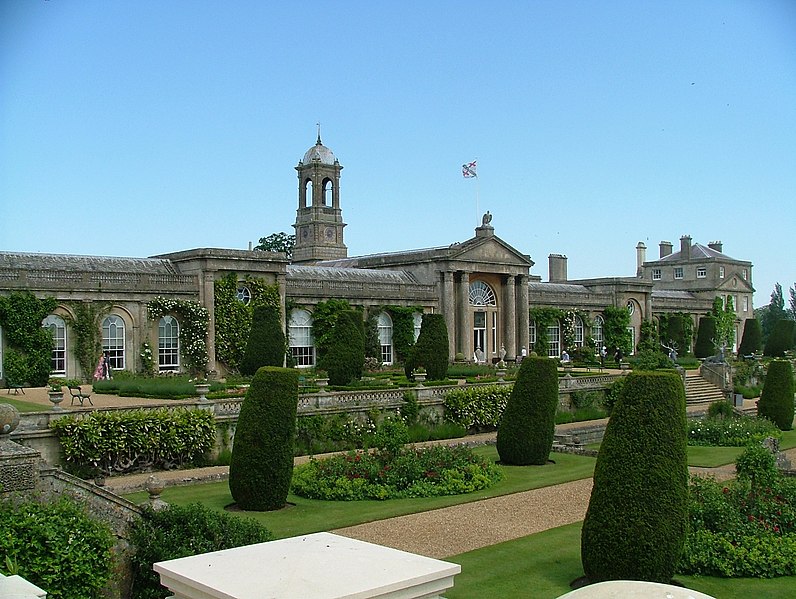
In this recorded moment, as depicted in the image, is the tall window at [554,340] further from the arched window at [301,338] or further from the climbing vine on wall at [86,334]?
the climbing vine on wall at [86,334]

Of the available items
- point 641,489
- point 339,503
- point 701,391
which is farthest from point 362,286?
point 641,489

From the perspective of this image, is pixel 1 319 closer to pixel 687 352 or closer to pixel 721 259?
pixel 687 352

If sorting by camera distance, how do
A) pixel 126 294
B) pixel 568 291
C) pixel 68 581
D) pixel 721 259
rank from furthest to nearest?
pixel 721 259 → pixel 568 291 → pixel 126 294 → pixel 68 581

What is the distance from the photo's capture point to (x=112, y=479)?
19641mm

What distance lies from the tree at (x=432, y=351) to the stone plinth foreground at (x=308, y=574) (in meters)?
25.2

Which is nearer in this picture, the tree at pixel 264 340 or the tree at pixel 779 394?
the tree at pixel 779 394

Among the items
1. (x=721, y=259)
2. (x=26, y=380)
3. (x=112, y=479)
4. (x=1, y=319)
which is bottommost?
(x=112, y=479)

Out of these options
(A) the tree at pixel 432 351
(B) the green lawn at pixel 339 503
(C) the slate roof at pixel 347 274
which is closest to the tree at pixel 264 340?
(A) the tree at pixel 432 351

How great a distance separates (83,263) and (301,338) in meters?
10.1

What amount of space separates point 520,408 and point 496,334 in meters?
26.1

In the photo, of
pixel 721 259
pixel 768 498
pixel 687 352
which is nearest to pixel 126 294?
pixel 768 498

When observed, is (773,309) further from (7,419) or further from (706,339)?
(7,419)

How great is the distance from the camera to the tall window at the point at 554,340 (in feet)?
172

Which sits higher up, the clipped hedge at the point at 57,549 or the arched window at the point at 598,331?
the arched window at the point at 598,331
